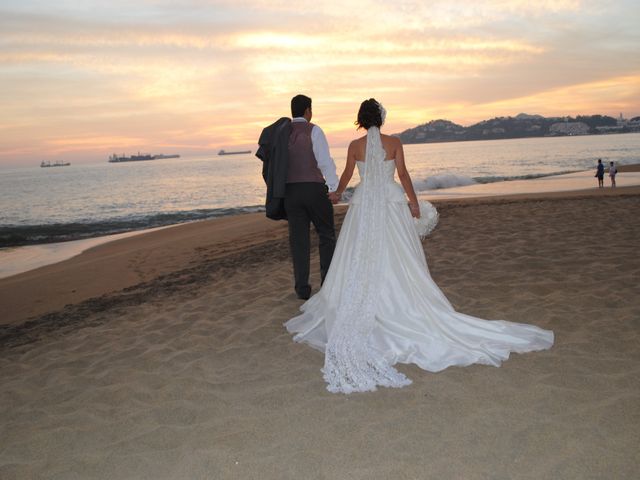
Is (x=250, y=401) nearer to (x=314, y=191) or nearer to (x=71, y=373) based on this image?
(x=71, y=373)

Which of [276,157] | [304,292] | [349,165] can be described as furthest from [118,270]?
[349,165]

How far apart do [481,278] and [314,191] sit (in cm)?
247

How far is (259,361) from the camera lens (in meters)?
4.26

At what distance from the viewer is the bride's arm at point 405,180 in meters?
4.64

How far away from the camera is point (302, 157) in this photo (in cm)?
561

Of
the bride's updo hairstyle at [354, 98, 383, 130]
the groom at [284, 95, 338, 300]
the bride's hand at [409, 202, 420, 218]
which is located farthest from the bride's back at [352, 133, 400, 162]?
the groom at [284, 95, 338, 300]

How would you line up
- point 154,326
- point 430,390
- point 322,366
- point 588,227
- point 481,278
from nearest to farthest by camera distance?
point 430,390, point 322,366, point 154,326, point 481,278, point 588,227

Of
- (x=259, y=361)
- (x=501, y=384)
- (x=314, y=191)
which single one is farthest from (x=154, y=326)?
(x=501, y=384)

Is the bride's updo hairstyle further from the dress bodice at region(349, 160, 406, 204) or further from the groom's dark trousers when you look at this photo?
the groom's dark trousers

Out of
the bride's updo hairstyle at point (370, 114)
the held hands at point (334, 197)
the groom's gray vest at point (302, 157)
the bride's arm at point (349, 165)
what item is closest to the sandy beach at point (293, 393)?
the held hands at point (334, 197)

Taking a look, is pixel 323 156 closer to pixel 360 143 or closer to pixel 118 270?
pixel 360 143

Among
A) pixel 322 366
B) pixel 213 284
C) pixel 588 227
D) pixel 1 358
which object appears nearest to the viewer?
pixel 322 366

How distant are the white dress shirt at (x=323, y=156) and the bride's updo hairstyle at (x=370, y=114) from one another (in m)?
0.93

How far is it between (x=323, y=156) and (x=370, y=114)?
106 cm
